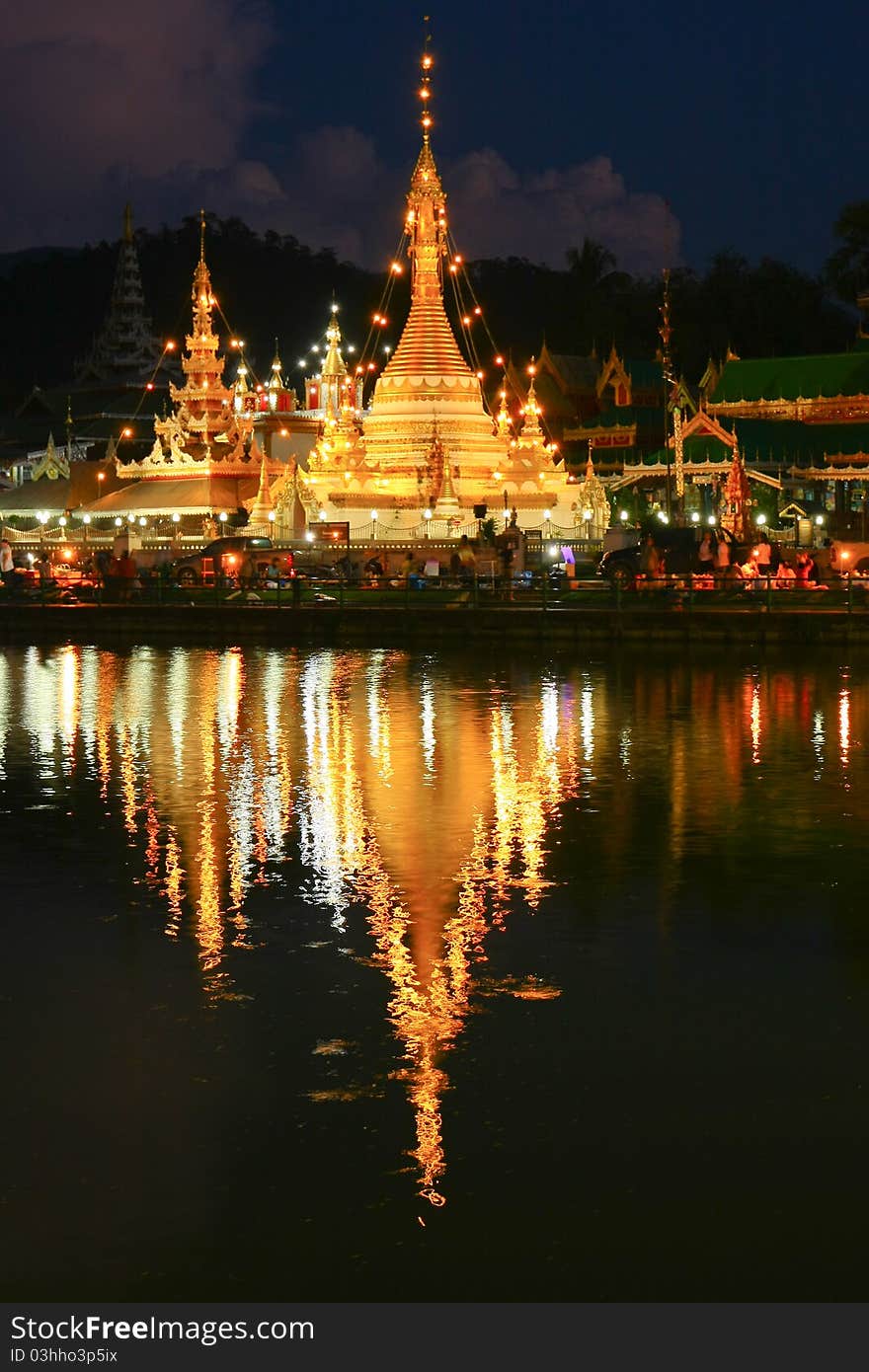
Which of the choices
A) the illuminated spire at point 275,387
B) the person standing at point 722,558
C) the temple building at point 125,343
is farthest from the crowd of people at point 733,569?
the temple building at point 125,343

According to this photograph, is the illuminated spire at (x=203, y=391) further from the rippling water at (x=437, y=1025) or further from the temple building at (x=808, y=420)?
the rippling water at (x=437, y=1025)

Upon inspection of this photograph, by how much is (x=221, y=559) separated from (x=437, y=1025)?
42442mm

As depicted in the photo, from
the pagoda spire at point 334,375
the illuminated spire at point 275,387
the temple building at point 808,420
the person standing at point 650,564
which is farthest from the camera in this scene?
the illuminated spire at point 275,387

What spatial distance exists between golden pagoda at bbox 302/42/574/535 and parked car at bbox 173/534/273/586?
4806 mm

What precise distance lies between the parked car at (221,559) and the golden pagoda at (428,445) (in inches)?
189

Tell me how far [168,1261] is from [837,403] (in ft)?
216

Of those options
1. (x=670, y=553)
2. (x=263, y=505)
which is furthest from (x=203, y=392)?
(x=670, y=553)

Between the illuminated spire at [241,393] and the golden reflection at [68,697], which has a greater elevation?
the illuminated spire at [241,393]

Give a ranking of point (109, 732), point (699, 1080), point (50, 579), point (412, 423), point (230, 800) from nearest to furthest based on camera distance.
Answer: point (699, 1080)
point (230, 800)
point (109, 732)
point (50, 579)
point (412, 423)

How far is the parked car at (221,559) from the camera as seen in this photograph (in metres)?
48.9

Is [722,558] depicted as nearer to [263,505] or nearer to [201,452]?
[263,505]

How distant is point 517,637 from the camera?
35.5 m
